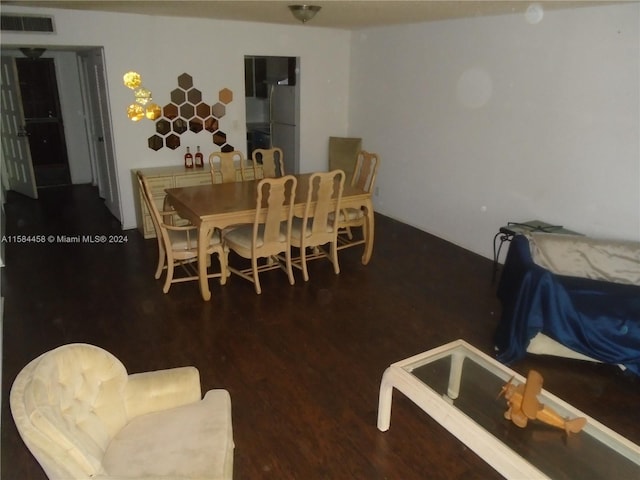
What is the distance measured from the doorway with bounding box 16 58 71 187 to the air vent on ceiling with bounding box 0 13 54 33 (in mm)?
2772

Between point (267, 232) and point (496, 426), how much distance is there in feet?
7.58

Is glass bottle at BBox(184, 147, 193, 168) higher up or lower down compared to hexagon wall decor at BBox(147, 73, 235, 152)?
lower down

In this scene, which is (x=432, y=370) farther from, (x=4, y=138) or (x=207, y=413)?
(x=4, y=138)

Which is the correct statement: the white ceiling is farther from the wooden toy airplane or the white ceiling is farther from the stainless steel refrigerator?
the wooden toy airplane

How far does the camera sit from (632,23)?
130 inches

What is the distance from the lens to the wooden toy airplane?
1.99 metres

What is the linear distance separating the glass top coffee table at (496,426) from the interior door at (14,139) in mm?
6204

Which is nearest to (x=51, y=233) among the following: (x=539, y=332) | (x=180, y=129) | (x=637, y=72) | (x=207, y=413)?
(x=180, y=129)

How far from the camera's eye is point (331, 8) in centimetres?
402

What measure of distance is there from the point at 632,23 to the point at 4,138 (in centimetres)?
736

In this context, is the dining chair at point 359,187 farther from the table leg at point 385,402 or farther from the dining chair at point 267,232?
the table leg at point 385,402

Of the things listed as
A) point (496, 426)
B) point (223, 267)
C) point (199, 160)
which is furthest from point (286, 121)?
point (496, 426)

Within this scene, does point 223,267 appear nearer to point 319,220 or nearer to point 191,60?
point 319,220

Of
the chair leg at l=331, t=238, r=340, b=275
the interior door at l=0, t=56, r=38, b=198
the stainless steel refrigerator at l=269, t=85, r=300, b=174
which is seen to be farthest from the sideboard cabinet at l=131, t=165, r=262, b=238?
the interior door at l=0, t=56, r=38, b=198
